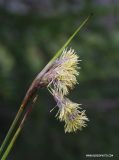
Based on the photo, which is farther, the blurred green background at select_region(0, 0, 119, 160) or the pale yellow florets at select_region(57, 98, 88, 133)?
the blurred green background at select_region(0, 0, 119, 160)

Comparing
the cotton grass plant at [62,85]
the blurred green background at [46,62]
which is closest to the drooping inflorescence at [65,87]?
the cotton grass plant at [62,85]

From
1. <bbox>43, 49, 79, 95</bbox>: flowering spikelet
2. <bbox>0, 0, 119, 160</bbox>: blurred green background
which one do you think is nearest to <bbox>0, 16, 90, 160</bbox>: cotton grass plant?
<bbox>43, 49, 79, 95</bbox>: flowering spikelet

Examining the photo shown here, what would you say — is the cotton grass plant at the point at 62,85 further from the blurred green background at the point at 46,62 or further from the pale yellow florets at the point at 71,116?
the blurred green background at the point at 46,62

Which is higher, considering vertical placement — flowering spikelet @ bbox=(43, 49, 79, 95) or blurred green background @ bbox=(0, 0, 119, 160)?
blurred green background @ bbox=(0, 0, 119, 160)

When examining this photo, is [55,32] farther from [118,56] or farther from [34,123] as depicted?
[34,123]

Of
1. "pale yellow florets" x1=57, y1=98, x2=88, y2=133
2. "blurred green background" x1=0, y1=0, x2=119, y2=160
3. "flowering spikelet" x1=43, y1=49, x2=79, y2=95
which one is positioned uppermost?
"blurred green background" x1=0, y1=0, x2=119, y2=160

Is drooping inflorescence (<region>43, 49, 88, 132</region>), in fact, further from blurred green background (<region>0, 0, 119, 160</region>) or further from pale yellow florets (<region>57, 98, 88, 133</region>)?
blurred green background (<region>0, 0, 119, 160</region>)

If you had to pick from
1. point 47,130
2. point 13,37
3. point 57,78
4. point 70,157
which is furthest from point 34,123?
point 57,78
